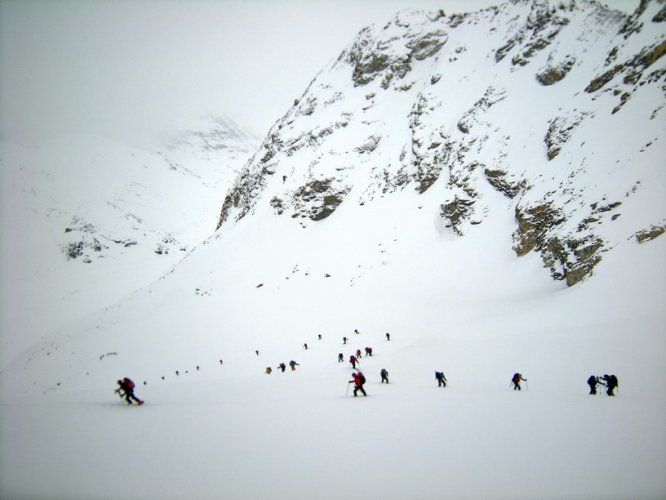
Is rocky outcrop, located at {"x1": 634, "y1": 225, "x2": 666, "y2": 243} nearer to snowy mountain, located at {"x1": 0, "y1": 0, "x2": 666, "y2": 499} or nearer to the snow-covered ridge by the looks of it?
snowy mountain, located at {"x1": 0, "y1": 0, "x2": 666, "y2": 499}

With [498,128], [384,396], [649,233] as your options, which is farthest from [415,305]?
[498,128]

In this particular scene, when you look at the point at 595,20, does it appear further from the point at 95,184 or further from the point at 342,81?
the point at 95,184

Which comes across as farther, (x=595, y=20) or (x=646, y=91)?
(x=595, y=20)

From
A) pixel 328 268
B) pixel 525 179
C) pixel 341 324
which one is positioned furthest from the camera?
pixel 328 268

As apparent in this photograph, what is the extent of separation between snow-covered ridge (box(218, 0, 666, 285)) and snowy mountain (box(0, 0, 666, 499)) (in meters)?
0.28

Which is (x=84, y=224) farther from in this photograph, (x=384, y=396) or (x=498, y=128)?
(x=384, y=396)

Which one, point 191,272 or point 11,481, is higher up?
point 191,272

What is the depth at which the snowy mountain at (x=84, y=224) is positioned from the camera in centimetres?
7519

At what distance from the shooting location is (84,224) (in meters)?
93.8

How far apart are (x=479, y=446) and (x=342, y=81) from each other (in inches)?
3030

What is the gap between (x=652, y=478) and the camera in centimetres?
547

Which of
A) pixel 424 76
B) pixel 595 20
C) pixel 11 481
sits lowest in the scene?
pixel 11 481

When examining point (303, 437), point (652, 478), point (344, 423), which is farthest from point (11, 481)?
point (652, 478)

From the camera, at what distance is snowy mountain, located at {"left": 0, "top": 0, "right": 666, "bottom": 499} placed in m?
6.05
